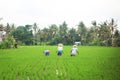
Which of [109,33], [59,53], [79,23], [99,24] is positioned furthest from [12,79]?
[79,23]

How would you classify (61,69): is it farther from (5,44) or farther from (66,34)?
(66,34)

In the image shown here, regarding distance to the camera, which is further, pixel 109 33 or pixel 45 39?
pixel 45 39

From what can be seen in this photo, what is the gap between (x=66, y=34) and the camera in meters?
71.2

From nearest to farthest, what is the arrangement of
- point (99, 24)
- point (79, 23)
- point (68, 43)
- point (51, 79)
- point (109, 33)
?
point (51, 79), point (109, 33), point (99, 24), point (68, 43), point (79, 23)

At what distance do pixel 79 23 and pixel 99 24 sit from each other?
1204 centimetres

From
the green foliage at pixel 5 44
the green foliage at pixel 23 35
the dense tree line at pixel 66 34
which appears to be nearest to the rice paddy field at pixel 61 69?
the green foliage at pixel 5 44

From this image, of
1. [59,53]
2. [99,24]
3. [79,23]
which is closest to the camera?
[59,53]

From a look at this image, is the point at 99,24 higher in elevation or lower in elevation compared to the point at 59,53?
higher

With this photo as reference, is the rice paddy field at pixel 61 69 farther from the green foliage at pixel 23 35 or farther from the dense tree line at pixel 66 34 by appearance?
the green foliage at pixel 23 35

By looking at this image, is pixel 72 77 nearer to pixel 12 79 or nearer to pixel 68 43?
pixel 12 79

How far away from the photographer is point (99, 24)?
64.2 meters

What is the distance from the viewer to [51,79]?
324 inches

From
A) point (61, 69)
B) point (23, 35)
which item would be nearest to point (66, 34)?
point (23, 35)

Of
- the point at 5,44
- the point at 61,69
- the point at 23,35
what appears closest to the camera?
the point at 61,69
